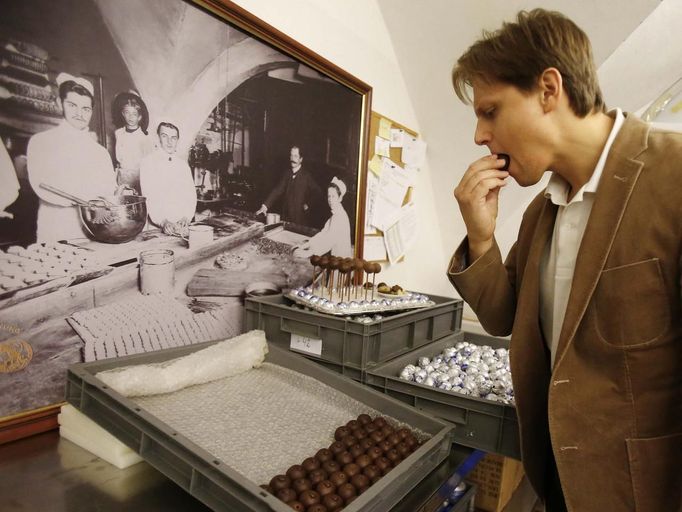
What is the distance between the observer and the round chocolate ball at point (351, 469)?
82cm

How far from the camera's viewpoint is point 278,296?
1.55 metres

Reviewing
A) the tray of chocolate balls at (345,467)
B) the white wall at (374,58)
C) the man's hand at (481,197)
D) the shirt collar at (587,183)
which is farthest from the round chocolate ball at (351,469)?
the white wall at (374,58)

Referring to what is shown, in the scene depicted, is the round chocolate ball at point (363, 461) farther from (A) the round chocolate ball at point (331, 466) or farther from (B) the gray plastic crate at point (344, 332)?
(B) the gray plastic crate at point (344, 332)

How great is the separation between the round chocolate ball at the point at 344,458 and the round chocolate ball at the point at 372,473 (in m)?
0.04

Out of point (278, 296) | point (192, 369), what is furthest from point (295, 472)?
point (278, 296)

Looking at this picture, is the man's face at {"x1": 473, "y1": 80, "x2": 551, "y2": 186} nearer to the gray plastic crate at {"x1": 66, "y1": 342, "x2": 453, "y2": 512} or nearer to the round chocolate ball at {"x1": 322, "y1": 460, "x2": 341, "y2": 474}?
the gray plastic crate at {"x1": 66, "y1": 342, "x2": 453, "y2": 512}

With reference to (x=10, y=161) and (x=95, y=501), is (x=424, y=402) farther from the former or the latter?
(x=10, y=161)

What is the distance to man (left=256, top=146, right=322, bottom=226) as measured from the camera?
1619 millimetres

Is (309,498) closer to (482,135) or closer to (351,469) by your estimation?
(351,469)

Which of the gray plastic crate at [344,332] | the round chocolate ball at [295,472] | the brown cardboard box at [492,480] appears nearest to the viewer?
the round chocolate ball at [295,472]

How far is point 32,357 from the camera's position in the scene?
99 cm

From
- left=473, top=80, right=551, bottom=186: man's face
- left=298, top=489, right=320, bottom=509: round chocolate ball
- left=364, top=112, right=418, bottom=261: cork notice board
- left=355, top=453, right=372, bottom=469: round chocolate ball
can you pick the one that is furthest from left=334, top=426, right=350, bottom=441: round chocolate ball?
left=364, top=112, right=418, bottom=261: cork notice board

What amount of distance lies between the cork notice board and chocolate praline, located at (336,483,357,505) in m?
1.49

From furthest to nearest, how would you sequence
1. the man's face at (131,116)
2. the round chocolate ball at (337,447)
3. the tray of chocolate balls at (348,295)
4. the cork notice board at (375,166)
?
the cork notice board at (375,166), the tray of chocolate balls at (348,295), the man's face at (131,116), the round chocolate ball at (337,447)
